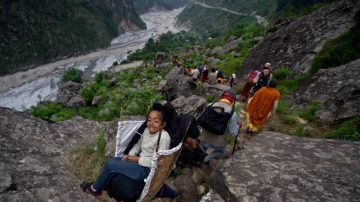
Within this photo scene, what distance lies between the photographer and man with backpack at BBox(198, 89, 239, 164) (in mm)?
4826

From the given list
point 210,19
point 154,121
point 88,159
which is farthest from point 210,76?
point 210,19

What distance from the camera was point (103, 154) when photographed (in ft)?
19.0

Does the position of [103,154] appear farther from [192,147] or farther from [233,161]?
[233,161]

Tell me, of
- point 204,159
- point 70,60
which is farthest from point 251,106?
point 70,60

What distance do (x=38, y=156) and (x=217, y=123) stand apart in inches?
132

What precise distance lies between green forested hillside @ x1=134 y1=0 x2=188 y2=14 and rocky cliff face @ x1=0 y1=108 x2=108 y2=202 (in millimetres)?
143913

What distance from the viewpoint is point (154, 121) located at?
4.02 m

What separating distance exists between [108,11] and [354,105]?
98495mm

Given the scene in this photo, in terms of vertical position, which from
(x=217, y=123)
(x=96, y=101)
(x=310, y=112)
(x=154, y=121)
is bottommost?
(x=96, y=101)

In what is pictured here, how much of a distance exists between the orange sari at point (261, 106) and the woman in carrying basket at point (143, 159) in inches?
123

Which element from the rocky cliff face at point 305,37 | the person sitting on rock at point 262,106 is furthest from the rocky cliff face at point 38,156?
the rocky cliff face at point 305,37

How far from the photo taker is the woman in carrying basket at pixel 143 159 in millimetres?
3922

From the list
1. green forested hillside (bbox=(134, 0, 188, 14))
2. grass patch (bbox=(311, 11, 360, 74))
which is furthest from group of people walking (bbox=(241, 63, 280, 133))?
green forested hillside (bbox=(134, 0, 188, 14))

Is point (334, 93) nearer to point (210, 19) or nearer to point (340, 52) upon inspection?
point (340, 52)
